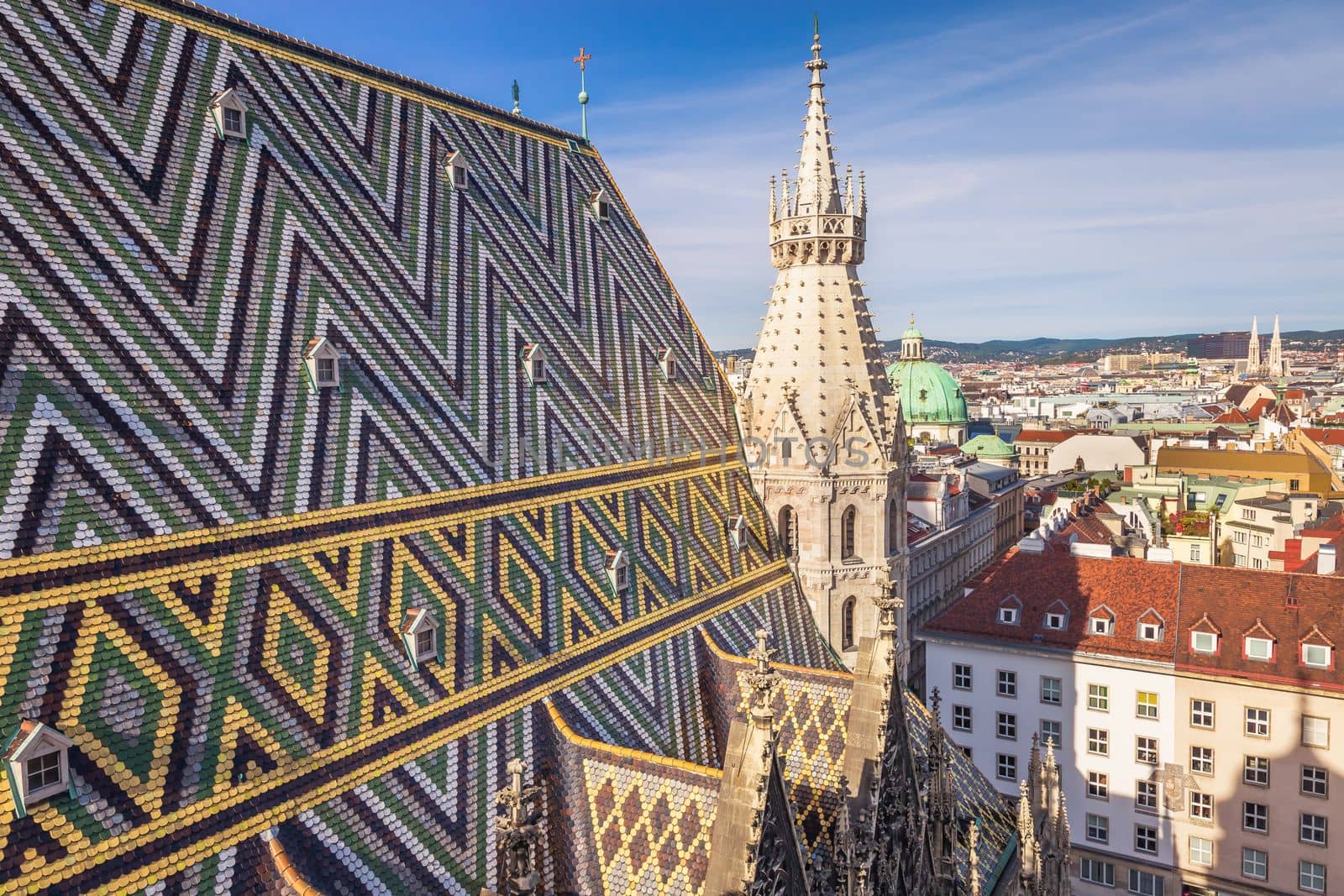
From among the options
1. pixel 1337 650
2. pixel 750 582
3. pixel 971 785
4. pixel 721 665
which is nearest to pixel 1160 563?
pixel 1337 650

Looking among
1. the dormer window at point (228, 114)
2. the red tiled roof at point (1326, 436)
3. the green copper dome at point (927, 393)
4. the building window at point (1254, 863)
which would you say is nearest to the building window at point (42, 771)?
the dormer window at point (228, 114)

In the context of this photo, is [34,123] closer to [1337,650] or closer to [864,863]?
[864,863]

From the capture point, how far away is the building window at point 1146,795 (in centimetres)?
2833

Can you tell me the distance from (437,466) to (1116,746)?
25.4 metres

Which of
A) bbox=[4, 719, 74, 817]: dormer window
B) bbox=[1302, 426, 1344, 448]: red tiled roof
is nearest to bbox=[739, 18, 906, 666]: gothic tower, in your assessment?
bbox=[4, 719, 74, 817]: dormer window

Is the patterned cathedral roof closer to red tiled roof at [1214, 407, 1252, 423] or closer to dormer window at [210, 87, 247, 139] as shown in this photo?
dormer window at [210, 87, 247, 139]

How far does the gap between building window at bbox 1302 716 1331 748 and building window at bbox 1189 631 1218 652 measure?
2920mm

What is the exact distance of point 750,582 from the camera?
2025cm

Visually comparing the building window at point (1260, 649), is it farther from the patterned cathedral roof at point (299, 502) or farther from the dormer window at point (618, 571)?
the dormer window at point (618, 571)

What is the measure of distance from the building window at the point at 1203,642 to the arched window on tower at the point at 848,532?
13318 millimetres

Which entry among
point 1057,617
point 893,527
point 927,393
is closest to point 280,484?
point 893,527

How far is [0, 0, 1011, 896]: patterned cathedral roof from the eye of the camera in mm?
8758

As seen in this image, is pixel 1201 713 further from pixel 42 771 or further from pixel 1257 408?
pixel 1257 408

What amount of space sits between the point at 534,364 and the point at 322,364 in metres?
4.89
